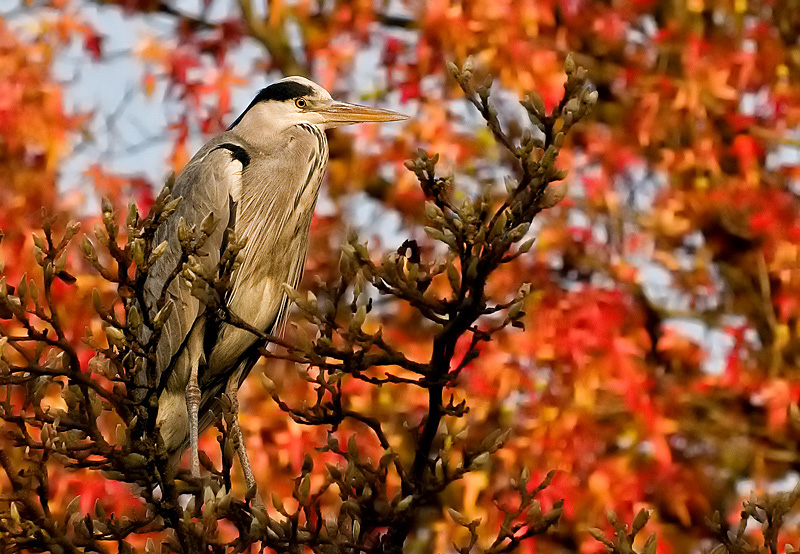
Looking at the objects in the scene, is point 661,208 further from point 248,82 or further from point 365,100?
point 248,82

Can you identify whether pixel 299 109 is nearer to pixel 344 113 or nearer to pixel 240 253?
pixel 344 113

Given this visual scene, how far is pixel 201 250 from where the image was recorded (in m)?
3.30

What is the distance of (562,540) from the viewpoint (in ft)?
14.3

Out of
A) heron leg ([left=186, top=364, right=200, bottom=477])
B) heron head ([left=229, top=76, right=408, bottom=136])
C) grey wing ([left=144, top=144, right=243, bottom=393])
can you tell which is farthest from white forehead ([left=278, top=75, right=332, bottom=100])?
heron leg ([left=186, top=364, right=200, bottom=477])

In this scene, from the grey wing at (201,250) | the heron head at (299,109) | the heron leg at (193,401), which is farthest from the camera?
the heron head at (299,109)

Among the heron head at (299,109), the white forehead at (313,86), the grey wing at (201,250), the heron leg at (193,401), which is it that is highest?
the white forehead at (313,86)

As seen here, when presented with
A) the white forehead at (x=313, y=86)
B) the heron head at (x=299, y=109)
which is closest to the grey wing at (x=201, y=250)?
the heron head at (x=299, y=109)

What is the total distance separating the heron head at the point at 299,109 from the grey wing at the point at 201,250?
24cm

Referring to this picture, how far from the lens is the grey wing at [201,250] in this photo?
3299 mm

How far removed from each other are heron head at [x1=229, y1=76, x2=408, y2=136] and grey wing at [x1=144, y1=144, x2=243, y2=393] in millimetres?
238

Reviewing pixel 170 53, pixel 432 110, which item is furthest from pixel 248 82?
pixel 432 110

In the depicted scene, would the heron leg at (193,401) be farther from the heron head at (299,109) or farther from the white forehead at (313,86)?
the white forehead at (313,86)

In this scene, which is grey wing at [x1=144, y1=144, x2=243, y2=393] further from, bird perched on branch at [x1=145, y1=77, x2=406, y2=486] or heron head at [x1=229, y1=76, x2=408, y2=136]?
heron head at [x1=229, y1=76, x2=408, y2=136]

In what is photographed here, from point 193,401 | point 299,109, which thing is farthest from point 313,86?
point 193,401
